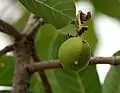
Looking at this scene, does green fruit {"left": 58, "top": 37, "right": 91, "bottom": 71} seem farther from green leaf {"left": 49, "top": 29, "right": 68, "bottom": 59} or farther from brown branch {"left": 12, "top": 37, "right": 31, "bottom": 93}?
green leaf {"left": 49, "top": 29, "right": 68, "bottom": 59}

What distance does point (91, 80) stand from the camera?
1.23 m

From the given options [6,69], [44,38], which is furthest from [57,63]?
[44,38]

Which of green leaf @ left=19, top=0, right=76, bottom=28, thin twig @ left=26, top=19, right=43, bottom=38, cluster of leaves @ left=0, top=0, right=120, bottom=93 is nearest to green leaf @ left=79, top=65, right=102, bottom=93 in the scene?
cluster of leaves @ left=0, top=0, right=120, bottom=93

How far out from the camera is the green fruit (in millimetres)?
833

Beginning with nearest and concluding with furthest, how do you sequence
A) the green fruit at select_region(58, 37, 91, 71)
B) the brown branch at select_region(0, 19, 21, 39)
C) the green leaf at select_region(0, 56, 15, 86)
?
the green fruit at select_region(58, 37, 91, 71) < the brown branch at select_region(0, 19, 21, 39) < the green leaf at select_region(0, 56, 15, 86)

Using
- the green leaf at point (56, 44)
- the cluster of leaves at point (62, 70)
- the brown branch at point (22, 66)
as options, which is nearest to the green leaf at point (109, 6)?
the cluster of leaves at point (62, 70)

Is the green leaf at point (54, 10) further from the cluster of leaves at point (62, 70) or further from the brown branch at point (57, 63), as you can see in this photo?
the brown branch at point (57, 63)

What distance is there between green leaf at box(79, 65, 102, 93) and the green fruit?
1.21 ft

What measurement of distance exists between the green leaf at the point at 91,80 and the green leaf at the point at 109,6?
19cm

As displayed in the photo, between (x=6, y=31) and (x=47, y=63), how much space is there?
14 centimetres

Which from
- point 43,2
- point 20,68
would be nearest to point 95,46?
point 20,68

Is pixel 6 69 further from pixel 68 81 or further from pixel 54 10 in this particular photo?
pixel 54 10

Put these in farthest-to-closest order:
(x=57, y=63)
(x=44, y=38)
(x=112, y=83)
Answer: (x=44, y=38), (x=112, y=83), (x=57, y=63)

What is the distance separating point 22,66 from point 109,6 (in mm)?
359
